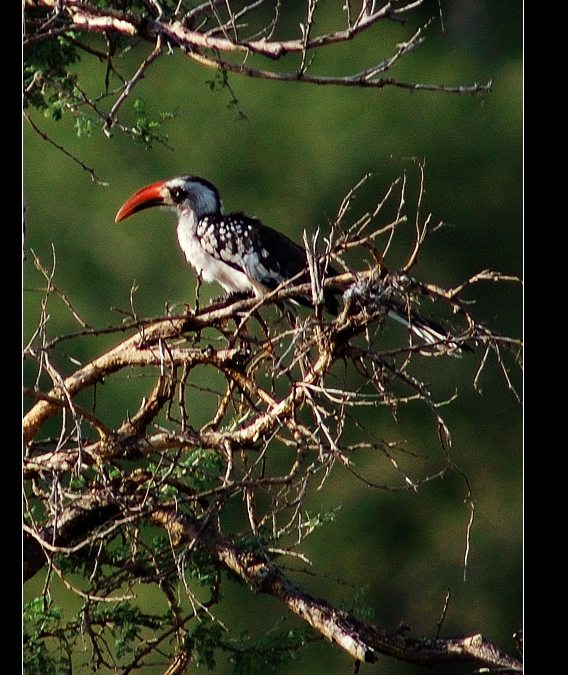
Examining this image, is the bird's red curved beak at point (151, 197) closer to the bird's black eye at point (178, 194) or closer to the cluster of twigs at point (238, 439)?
the bird's black eye at point (178, 194)

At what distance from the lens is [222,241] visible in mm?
2557

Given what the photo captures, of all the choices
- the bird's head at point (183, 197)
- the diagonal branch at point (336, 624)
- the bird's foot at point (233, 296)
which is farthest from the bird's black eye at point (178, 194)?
the diagonal branch at point (336, 624)

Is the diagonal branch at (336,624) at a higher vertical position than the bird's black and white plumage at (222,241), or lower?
lower

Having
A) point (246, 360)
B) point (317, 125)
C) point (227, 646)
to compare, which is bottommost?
point (227, 646)

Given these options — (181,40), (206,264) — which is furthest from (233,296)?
(181,40)

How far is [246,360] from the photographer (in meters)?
1.85

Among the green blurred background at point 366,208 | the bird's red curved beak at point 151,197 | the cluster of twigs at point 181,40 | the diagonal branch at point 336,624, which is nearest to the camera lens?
the cluster of twigs at point 181,40

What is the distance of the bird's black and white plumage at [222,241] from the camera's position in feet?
8.06

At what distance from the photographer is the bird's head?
2.69 meters

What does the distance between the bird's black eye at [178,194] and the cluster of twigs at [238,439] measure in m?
0.69

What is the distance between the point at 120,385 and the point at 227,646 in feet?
9.83
